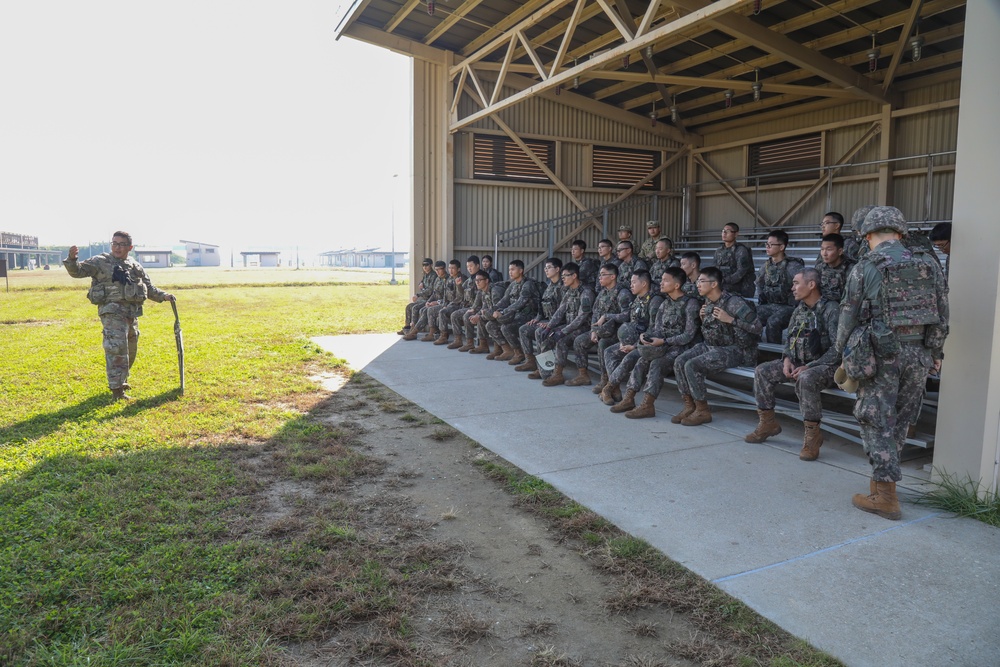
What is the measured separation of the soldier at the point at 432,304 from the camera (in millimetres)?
12078

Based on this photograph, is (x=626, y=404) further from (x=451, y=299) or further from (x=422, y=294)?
(x=422, y=294)

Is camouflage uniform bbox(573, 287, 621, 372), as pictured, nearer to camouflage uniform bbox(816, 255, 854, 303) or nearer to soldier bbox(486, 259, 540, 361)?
soldier bbox(486, 259, 540, 361)

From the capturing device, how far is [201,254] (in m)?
103

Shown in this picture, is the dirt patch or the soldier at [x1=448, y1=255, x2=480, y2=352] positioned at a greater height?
the soldier at [x1=448, y1=255, x2=480, y2=352]

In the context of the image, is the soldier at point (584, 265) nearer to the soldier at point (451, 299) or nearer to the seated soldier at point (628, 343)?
the soldier at point (451, 299)

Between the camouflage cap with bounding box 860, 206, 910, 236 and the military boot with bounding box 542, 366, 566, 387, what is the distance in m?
4.47

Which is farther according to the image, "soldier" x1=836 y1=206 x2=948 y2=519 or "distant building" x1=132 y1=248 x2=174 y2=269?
"distant building" x1=132 y1=248 x2=174 y2=269

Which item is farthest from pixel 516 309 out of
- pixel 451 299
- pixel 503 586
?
pixel 503 586

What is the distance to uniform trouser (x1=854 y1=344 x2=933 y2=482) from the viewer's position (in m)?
3.88

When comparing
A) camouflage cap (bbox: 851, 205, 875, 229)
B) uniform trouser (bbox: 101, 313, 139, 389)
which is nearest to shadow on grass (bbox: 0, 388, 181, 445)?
uniform trouser (bbox: 101, 313, 139, 389)

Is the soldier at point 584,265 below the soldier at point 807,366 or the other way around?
the other way around

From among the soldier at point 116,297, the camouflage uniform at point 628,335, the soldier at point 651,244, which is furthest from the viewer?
the soldier at point 651,244

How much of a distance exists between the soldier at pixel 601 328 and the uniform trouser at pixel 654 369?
74 centimetres

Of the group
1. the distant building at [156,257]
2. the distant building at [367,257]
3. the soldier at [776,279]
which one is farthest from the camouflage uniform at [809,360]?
the distant building at [367,257]
